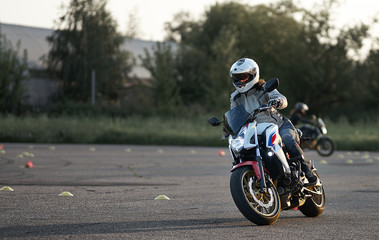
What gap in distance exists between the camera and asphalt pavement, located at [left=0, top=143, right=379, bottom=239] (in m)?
6.89

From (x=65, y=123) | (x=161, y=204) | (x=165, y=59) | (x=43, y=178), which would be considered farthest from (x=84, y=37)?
(x=161, y=204)

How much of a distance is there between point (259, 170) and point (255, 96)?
0.98 m

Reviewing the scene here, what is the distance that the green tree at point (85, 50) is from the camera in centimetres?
5816

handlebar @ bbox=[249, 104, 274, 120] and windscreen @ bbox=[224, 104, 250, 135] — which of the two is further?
windscreen @ bbox=[224, 104, 250, 135]

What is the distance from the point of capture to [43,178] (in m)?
13.6

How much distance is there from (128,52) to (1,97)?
59.6 feet

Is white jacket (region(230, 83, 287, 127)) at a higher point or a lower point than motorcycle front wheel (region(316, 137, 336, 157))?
higher

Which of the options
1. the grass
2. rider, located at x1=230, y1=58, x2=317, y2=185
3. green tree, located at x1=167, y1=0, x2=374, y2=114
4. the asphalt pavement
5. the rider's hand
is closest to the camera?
the asphalt pavement

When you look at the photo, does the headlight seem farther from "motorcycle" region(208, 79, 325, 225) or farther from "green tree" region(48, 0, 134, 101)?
"green tree" region(48, 0, 134, 101)

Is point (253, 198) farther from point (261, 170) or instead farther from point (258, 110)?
point (258, 110)

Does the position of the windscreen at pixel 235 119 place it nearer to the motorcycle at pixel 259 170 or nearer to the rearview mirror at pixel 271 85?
the motorcycle at pixel 259 170

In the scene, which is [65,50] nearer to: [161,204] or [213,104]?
[213,104]

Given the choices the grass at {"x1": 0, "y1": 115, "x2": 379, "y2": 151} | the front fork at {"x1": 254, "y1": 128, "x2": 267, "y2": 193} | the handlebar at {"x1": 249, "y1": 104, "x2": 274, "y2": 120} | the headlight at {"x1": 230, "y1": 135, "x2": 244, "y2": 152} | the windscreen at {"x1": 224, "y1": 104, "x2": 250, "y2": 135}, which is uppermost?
the handlebar at {"x1": 249, "y1": 104, "x2": 274, "y2": 120}

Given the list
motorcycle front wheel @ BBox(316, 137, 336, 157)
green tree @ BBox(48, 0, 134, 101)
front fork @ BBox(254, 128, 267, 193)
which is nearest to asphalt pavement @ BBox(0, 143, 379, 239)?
front fork @ BBox(254, 128, 267, 193)
